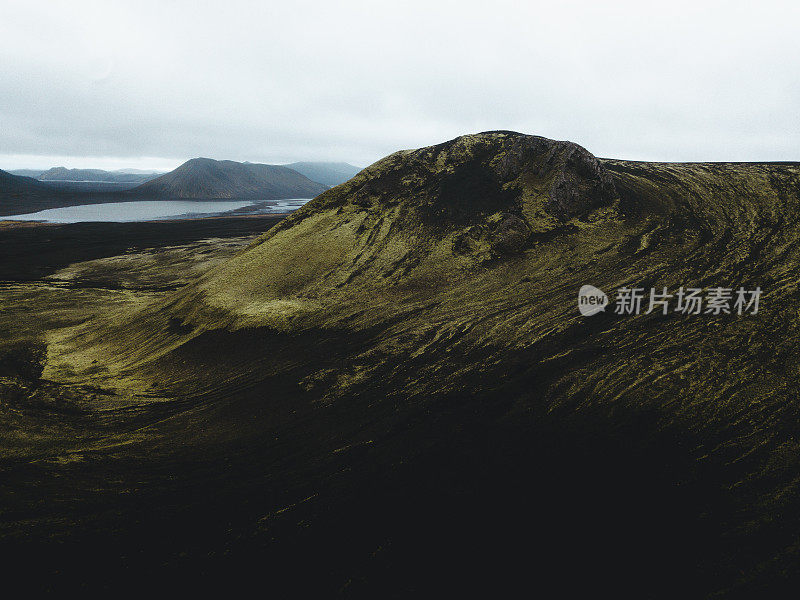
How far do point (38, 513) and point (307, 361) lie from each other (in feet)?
19.0

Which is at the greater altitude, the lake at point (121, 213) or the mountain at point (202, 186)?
the mountain at point (202, 186)

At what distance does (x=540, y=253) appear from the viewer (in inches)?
526

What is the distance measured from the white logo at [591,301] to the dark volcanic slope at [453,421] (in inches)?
10.4

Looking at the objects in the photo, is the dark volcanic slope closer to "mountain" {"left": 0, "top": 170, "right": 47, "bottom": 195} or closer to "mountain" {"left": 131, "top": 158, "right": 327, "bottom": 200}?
"mountain" {"left": 0, "top": 170, "right": 47, "bottom": 195}

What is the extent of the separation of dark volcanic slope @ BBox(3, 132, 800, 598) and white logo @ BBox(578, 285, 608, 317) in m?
0.26

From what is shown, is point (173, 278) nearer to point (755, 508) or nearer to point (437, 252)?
point (437, 252)

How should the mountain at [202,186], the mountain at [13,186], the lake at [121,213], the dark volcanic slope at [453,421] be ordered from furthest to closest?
the mountain at [202,186]
the mountain at [13,186]
the lake at [121,213]
the dark volcanic slope at [453,421]

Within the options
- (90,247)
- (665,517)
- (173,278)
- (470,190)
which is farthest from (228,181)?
(665,517)

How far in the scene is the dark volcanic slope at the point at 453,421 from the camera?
5.26 m

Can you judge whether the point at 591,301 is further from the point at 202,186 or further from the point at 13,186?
the point at 202,186

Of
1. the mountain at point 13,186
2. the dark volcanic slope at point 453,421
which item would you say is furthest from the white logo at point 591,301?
the mountain at point 13,186

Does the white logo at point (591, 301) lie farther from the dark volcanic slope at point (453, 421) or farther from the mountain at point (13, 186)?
the mountain at point (13, 186)

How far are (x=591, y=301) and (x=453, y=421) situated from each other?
243 inches

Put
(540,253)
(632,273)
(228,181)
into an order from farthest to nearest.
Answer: (228,181)
(540,253)
(632,273)
